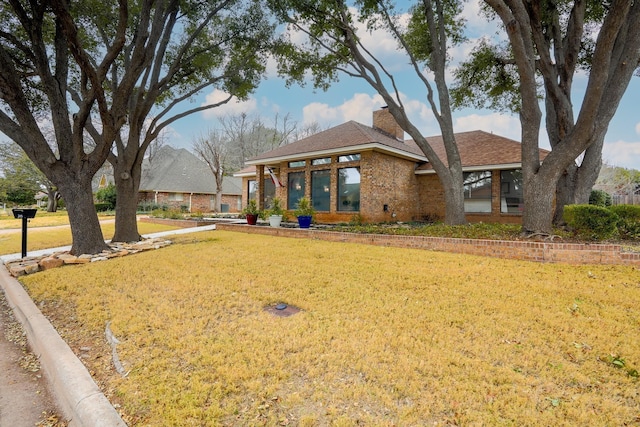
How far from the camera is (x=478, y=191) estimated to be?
14234 millimetres

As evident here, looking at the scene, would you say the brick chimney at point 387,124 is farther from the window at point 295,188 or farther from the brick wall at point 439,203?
the window at point 295,188

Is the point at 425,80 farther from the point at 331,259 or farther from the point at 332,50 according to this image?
the point at 331,259

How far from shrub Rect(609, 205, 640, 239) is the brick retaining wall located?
2.52m

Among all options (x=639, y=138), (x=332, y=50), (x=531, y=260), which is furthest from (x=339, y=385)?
(x=639, y=138)

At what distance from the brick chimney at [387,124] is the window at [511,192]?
18.3 feet

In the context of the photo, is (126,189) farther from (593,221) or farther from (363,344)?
(593,221)

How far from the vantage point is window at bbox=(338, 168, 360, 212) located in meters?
13.6

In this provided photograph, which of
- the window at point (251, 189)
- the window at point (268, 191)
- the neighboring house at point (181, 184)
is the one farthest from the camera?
the neighboring house at point (181, 184)

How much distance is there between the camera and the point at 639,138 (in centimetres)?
2788

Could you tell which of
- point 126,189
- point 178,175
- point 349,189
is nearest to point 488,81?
point 349,189

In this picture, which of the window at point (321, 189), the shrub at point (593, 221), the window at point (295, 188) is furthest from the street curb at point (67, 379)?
the window at point (295, 188)

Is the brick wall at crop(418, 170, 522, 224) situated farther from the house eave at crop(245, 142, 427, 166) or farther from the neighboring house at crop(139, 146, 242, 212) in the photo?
the neighboring house at crop(139, 146, 242, 212)

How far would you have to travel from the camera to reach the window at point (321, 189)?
577 inches

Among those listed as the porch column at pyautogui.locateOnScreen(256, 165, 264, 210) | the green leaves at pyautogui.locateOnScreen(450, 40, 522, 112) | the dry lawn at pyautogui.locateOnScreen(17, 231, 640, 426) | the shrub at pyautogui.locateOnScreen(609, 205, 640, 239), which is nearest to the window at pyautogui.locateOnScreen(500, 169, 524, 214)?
the green leaves at pyautogui.locateOnScreen(450, 40, 522, 112)
